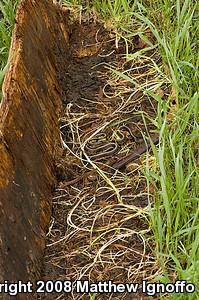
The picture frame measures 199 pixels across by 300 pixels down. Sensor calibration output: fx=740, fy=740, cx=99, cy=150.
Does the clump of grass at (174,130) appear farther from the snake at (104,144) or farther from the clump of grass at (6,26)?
the clump of grass at (6,26)

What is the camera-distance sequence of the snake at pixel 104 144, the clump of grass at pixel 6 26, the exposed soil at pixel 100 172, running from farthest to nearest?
the clump of grass at pixel 6 26 < the snake at pixel 104 144 < the exposed soil at pixel 100 172

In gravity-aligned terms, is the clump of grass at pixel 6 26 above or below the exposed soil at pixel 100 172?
above

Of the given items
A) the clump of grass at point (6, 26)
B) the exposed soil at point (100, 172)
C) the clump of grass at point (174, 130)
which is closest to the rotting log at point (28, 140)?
the exposed soil at point (100, 172)

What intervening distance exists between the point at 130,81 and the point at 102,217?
0.63 metres

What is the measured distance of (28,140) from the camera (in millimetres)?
2469

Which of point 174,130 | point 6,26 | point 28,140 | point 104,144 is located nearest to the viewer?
point 28,140

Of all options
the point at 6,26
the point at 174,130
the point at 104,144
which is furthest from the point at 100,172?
the point at 6,26

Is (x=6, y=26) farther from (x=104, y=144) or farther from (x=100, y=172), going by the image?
(x=100, y=172)

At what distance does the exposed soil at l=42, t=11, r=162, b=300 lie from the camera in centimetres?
234

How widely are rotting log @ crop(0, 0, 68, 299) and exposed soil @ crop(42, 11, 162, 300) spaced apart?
6 cm

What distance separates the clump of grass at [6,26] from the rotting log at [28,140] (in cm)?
20

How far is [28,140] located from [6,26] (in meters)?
0.95

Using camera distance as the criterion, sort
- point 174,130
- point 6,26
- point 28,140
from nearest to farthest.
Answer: point 28,140
point 174,130
point 6,26

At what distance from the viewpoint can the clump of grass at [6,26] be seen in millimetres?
3049
